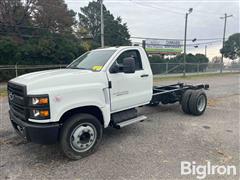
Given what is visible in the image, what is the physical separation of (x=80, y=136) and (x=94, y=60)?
68.8 inches

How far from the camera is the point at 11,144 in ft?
14.3

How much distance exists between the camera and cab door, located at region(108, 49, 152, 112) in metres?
4.14

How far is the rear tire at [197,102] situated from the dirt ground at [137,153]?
1.68ft

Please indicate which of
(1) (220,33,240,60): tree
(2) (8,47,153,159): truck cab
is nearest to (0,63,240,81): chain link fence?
(1) (220,33,240,60): tree

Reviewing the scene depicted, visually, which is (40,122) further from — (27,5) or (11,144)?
(27,5)

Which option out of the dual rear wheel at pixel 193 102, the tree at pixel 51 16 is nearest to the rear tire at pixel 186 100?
the dual rear wheel at pixel 193 102

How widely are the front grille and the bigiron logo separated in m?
2.86

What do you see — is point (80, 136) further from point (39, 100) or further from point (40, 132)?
point (39, 100)

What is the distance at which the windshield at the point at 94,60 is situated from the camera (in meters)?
4.20

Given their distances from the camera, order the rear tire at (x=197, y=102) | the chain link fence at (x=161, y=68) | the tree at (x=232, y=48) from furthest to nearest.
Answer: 1. the tree at (x=232, y=48)
2. the chain link fence at (x=161, y=68)
3. the rear tire at (x=197, y=102)

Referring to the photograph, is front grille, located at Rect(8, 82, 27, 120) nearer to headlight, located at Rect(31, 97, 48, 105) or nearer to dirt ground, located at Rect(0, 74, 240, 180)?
headlight, located at Rect(31, 97, 48, 105)

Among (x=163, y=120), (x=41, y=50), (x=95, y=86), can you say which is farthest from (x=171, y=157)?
(x=41, y=50)

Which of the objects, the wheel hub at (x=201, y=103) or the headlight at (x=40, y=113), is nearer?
the headlight at (x=40, y=113)

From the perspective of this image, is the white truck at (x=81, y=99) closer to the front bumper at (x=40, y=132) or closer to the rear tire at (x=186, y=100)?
the front bumper at (x=40, y=132)
